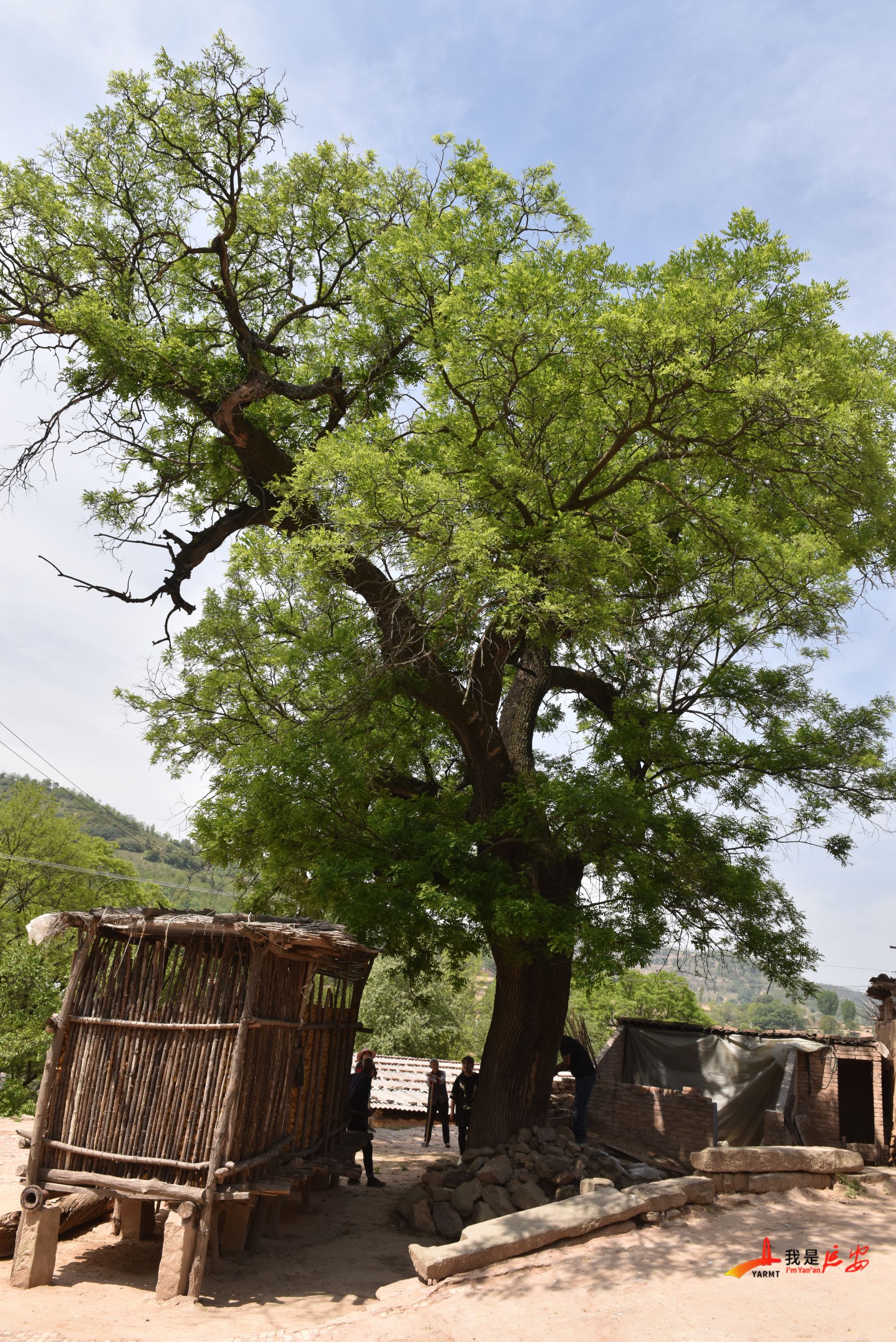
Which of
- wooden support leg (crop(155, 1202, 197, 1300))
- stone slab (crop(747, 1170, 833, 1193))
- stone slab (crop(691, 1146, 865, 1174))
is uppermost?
stone slab (crop(691, 1146, 865, 1174))

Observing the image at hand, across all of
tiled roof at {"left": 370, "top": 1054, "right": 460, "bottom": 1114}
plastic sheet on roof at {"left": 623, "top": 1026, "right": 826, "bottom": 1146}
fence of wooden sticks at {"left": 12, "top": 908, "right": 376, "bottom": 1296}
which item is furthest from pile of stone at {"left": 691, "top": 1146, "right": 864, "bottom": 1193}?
tiled roof at {"left": 370, "top": 1054, "right": 460, "bottom": 1114}

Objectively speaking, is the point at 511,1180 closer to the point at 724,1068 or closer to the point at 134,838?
the point at 724,1068

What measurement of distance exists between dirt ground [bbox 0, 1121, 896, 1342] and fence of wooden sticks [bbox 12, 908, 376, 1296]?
473 millimetres

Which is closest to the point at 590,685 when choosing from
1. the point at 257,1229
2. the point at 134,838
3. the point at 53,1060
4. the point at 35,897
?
the point at 257,1229

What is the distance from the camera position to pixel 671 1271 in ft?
22.2

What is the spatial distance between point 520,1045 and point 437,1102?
6409 millimetres

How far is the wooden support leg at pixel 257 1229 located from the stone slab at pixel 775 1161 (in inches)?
170

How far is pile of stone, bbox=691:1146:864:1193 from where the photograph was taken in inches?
333

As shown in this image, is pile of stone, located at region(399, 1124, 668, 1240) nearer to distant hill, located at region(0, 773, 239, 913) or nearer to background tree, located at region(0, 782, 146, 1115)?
background tree, located at region(0, 782, 146, 1115)

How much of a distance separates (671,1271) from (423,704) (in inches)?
269

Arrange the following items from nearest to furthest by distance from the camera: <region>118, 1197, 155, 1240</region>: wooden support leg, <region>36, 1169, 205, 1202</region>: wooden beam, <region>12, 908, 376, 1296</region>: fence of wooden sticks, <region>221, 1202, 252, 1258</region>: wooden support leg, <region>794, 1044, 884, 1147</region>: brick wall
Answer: <region>36, 1169, 205, 1202</region>: wooden beam, <region>12, 908, 376, 1296</region>: fence of wooden sticks, <region>221, 1202, 252, 1258</region>: wooden support leg, <region>118, 1197, 155, 1240</region>: wooden support leg, <region>794, 1044, 884, 1147</region>: brick wall

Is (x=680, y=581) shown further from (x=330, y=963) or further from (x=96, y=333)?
(x=96, y=333)

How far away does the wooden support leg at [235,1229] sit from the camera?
320 inches

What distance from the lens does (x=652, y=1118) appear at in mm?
12352
